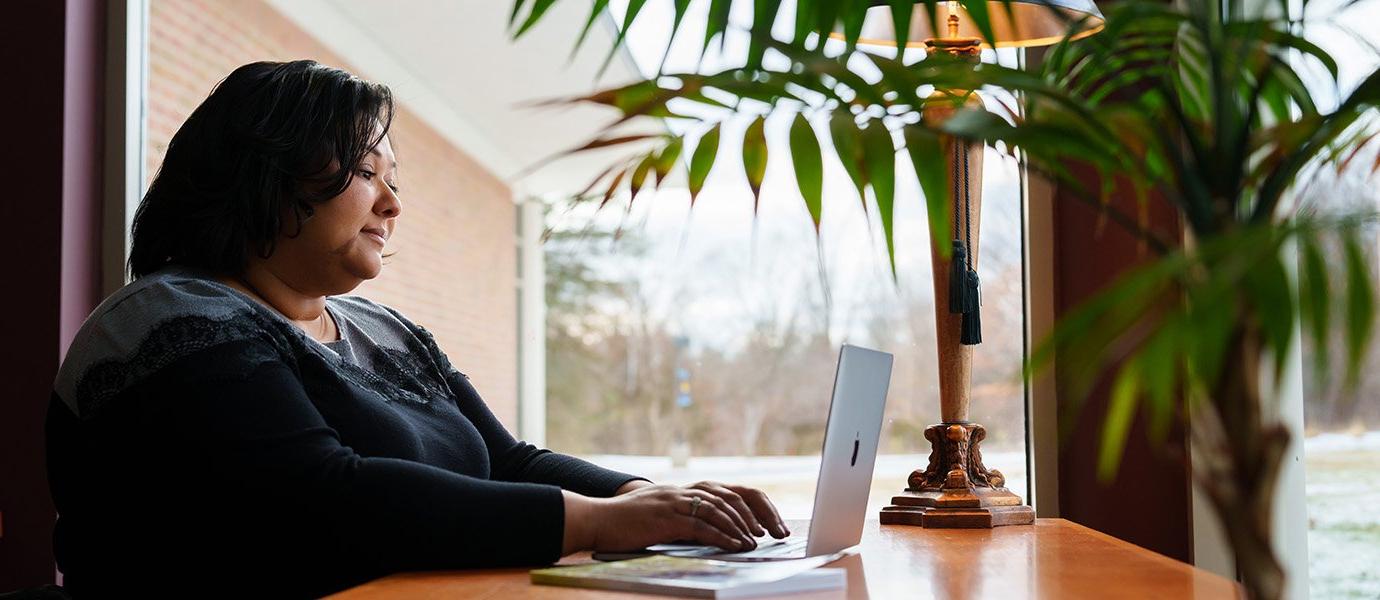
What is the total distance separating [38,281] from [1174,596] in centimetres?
211

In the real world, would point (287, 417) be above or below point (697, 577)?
above

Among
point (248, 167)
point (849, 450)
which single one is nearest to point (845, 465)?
point (849, 450)

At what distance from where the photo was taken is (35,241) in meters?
2.39

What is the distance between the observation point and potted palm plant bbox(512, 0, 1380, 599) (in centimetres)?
55

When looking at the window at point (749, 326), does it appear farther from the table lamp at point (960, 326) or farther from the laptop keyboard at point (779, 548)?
the laptop keyboard at point (779, 548)

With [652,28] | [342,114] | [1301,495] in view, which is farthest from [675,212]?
[1301,495]

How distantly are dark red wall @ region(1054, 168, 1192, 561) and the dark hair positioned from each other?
119cm

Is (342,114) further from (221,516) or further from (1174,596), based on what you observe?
(1174,596)

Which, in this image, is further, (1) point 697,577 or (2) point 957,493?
(2) point 957,493

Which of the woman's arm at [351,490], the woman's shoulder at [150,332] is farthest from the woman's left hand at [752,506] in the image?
the woman's shoulder at [150,332]

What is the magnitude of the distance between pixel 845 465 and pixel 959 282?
1.77 feet

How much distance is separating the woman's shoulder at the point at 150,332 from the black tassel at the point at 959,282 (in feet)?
3.00

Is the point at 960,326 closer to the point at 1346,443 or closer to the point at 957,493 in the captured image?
the point at 957,493

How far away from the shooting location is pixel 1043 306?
7.45 ft
